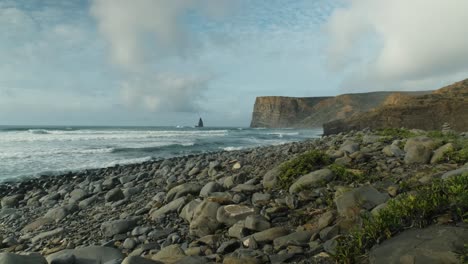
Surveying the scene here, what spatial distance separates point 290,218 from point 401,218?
1678mm

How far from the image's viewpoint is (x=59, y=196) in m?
10.1

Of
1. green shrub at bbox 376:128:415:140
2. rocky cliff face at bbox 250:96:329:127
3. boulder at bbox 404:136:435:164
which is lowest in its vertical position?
boulder at bbox 404:136:435:164

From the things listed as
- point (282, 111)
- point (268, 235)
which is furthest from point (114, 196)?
point (282, 111)

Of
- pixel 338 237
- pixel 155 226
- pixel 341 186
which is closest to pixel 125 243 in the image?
pixel 155 226

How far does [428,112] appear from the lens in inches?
843

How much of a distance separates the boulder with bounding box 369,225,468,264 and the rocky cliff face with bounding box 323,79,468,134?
20.4 meters

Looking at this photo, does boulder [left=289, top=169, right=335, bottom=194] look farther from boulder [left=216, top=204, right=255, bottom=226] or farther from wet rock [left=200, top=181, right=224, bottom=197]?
wet rock [left=200, top=181, right=224, bottom=197]

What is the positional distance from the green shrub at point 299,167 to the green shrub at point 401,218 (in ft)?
8.31

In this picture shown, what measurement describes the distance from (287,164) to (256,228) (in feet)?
7.39

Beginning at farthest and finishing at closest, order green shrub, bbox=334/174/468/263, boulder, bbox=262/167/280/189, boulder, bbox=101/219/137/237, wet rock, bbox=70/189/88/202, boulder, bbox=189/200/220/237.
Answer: wet rock, bbox=70/189/88/202 → boulder, bbox=262/167/280/189 → boulder, bbox=101/219/137/237 → boulder, bbox=189/200/220/237 → green shrub, bbox=334/174/468/263

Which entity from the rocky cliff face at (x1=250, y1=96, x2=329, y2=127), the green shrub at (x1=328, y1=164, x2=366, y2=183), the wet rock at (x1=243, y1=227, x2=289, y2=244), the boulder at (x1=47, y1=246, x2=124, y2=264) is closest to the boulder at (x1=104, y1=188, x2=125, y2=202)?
the boulder at (x1=47, y1=246, x2=124, y2=264)

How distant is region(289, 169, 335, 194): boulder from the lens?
5.40 metres

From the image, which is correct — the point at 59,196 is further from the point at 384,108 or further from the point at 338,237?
the point at 384,108

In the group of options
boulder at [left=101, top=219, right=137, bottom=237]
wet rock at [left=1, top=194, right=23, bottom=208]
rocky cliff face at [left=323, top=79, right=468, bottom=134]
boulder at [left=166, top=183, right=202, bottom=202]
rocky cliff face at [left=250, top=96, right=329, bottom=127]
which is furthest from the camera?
rocky cliff face at [left=250, top=96, right=329, bottom=127]
